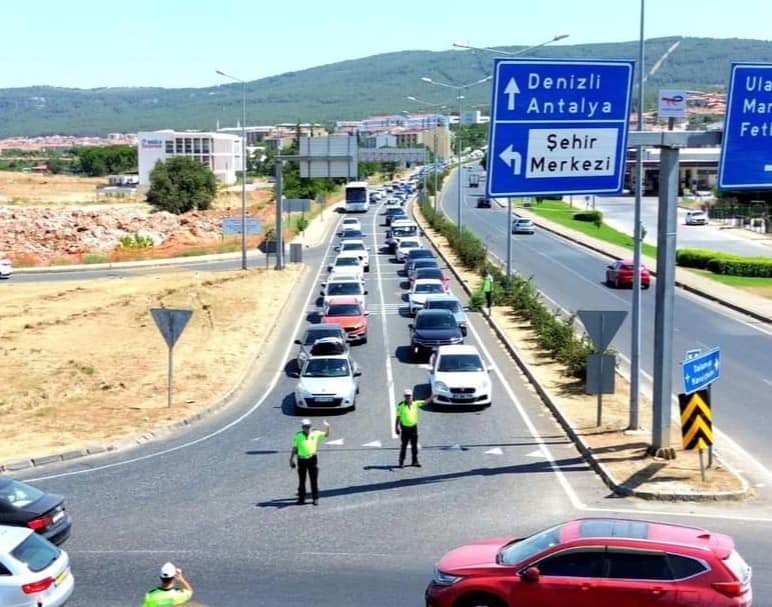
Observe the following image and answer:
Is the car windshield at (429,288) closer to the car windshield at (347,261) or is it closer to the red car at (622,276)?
the car windshield at (347,261)

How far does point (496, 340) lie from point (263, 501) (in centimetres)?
1860

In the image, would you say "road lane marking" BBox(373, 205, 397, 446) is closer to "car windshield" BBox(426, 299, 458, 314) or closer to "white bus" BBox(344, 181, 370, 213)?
"car windshield" BBox(426, 299, 458, 314)

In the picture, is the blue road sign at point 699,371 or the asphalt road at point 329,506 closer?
the asphalt road at point 329,506

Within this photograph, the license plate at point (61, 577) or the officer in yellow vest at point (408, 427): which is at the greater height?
the license plate at point (61, 577)

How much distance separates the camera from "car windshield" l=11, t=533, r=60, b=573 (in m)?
11.7

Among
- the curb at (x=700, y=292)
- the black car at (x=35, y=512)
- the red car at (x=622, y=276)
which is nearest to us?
the black car at (x=35, y=512)

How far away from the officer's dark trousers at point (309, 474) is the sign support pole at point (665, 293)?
6.26m

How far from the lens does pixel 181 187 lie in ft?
404

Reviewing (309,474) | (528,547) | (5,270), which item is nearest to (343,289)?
(309,474)

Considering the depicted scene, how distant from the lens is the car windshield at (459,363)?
2595 centimetres

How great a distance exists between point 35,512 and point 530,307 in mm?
24728


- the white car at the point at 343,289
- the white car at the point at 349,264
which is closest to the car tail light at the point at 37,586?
the white car at the point at 343,289

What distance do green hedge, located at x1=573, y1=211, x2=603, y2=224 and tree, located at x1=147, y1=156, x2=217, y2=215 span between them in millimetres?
45347

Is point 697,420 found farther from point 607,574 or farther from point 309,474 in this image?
point 607,574
